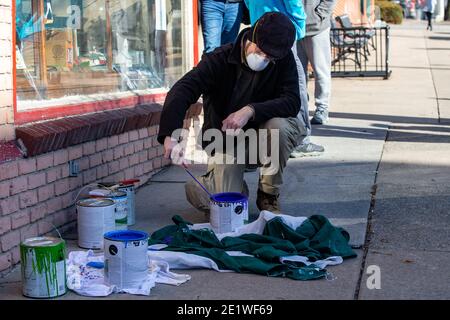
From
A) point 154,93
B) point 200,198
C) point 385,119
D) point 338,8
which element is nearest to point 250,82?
point 200,198

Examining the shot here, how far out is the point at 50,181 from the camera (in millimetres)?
4832

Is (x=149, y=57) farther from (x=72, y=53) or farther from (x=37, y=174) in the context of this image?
(x=37, y=174)

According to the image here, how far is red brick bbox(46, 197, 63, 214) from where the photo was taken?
191 inches

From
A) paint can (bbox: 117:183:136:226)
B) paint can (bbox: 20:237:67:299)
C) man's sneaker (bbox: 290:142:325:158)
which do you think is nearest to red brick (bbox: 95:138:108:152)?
paint can (bbox: 117:183:136:226)

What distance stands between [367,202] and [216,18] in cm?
236

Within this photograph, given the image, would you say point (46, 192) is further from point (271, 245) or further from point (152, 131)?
point (152, 131)

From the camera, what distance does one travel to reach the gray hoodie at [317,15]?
8297 mm

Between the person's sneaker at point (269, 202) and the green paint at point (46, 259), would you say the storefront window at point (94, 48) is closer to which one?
the green paint at point (46, 259)

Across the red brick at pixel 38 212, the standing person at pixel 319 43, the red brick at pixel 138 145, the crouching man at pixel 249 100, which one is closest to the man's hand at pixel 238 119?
the crouching man at pixel 249 100

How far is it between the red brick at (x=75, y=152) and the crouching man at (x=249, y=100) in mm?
652

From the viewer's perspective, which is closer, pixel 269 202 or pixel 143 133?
pixel 269 202

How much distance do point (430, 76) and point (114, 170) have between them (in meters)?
10.5

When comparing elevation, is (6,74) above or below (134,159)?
above

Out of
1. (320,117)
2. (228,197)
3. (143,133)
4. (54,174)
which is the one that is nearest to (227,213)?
(228,197)
